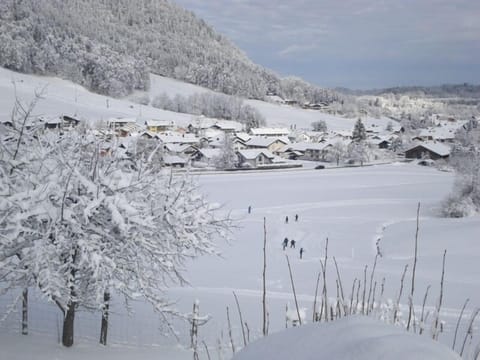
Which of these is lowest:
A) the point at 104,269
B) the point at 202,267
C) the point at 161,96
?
the point at 202,267

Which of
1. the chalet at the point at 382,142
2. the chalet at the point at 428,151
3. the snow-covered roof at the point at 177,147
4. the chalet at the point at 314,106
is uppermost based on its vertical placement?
the chalet at the point at 314,106

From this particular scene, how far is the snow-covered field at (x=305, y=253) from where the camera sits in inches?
354

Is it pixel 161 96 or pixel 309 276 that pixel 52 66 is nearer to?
pixel 161 96

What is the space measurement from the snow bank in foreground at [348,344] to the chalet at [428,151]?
61362 millimetres

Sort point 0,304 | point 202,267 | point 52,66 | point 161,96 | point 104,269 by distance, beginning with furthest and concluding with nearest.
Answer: point 161,96
point 52,66
point 202,267
point 0,304
point 104,269

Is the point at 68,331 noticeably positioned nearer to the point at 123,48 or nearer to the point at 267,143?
the point at 267,143

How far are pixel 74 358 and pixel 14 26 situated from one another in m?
109

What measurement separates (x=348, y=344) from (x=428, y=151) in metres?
62.7

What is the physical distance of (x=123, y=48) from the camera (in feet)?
405

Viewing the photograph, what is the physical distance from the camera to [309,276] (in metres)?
16.3

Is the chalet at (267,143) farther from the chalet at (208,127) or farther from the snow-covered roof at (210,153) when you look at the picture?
the chalet at (208,127)

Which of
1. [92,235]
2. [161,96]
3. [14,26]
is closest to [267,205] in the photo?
[92,235]

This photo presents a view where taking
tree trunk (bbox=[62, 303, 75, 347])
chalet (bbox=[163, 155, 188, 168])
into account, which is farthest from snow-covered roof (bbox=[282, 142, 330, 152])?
tree trunk (bbox=[62, 303, 75, 347])

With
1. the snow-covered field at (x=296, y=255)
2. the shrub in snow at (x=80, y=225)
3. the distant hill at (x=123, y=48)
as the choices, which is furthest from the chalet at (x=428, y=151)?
the distant hill at (x=123, y=48)
